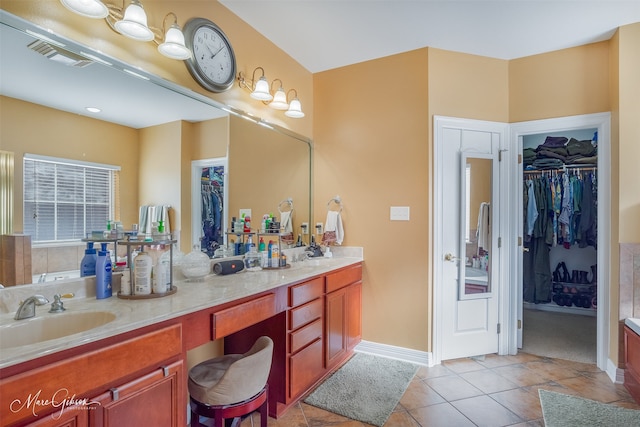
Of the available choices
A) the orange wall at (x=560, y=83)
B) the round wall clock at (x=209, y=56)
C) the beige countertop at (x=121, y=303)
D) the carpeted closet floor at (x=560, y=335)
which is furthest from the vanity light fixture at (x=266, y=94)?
the carpeted closet floor at (x=560, y=335)

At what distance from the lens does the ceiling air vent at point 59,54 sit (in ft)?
4.40

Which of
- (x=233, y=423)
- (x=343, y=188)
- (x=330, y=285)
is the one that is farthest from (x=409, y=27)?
(x=233, y=423)

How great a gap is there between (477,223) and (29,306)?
118 inches

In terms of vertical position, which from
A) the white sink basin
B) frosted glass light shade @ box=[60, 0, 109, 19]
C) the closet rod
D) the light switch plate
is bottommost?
the white sink basin

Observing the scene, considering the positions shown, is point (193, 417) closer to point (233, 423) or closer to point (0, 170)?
point (233, 423)

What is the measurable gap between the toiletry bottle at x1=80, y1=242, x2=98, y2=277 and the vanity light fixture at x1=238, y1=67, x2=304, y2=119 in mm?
1482

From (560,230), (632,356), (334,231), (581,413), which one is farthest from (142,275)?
(560,230)

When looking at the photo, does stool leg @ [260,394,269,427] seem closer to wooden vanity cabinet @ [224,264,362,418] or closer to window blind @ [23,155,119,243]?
wooden vanity cabinet @ [224,264,362,418]

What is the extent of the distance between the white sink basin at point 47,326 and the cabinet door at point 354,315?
187 cm

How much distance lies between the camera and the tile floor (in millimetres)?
2010

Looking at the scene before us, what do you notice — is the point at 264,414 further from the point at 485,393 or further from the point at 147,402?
the point at 485,393

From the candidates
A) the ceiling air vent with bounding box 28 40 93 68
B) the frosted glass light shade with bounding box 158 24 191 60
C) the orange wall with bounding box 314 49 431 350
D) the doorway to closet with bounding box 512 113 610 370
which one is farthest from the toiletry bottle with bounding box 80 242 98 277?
the doorway to closet with bounding box 512 113 610 370

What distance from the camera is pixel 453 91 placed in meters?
2.88

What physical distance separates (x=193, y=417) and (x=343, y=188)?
218cm
